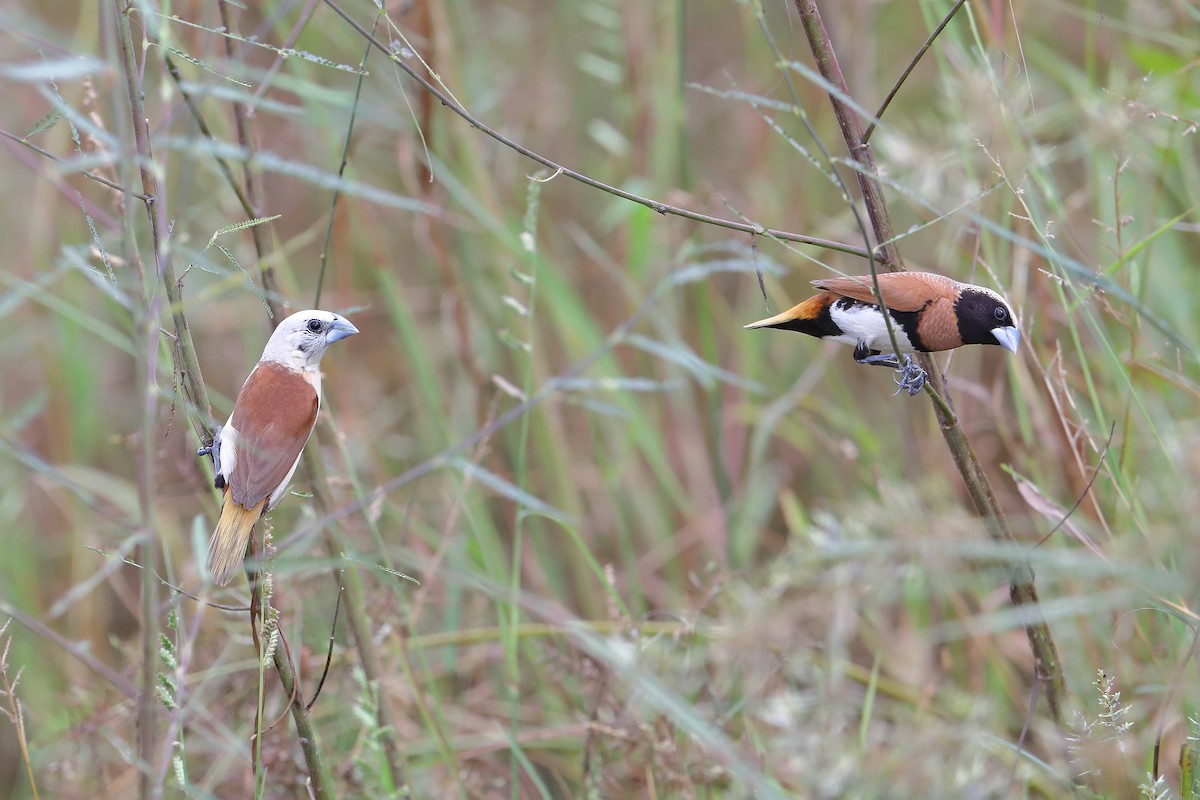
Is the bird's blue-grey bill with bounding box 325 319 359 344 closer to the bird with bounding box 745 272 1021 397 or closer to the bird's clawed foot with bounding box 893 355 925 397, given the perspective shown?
the bird with bounding box 745 272 1021 397

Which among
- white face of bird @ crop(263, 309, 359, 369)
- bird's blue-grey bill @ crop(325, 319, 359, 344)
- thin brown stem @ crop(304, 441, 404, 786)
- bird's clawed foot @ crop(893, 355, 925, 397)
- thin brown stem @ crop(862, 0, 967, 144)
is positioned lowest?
thin brown stem @ crop(304, 441, 404, 786)

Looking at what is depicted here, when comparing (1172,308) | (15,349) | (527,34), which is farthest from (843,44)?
(15,349)

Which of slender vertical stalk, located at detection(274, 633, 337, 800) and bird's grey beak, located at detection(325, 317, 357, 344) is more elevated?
bird's grey beak, located at detection(325, 317, 357, 344)

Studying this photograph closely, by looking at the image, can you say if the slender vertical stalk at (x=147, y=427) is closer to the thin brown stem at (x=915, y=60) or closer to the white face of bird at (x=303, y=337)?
the white face of bird at (x=303, y=337)

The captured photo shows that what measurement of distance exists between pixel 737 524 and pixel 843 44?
65.9 inches

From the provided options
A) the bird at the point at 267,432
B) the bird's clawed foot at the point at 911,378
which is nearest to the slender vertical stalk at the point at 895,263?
the bird's clawed foot at the point at 911,378

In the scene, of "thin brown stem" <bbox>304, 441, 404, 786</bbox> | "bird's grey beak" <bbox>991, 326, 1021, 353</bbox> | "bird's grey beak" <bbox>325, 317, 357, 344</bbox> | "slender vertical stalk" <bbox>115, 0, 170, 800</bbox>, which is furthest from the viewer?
"thin brown stem" <bbox>304, 441, 404, 786</bbox>

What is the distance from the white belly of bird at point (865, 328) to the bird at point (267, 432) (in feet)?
1.99

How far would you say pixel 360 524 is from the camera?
226 cm

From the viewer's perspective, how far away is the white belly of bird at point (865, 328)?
1.17 meters

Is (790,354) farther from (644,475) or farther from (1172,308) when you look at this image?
(1172,308)

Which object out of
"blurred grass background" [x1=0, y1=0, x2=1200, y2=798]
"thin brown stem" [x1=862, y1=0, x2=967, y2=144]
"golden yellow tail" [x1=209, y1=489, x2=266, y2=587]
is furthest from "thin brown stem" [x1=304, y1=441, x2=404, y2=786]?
"thin brown stem" [x1=862, y1=0, x2=967, y2=144]

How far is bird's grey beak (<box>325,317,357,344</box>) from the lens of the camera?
1389 mm

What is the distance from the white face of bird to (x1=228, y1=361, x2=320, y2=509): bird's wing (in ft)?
0.05
